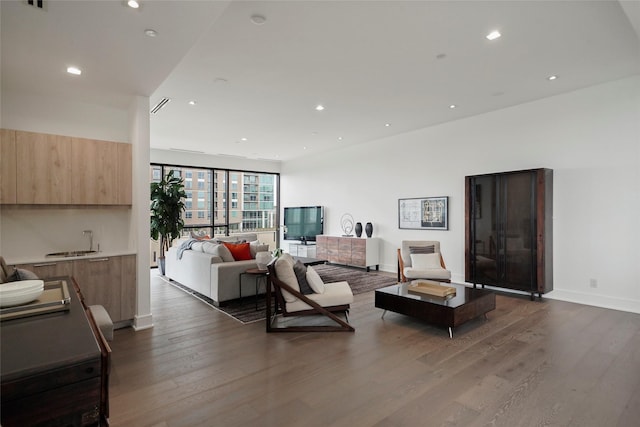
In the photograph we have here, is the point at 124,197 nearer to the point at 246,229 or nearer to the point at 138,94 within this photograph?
the point at 138,94

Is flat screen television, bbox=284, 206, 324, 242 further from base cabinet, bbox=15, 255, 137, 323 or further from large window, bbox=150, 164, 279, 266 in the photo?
base cabinet, bbox=15, 255, 137, 323

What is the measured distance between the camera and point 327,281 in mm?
6254

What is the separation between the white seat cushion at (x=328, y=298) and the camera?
3.65m

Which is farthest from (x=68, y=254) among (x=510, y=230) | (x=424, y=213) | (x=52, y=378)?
(x=510, y=230)

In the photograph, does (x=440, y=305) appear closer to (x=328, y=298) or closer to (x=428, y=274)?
(x=328, y=298)

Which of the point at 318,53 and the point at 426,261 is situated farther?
the point at 426,261

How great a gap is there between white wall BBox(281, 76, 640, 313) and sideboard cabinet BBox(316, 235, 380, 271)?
0.87 meters

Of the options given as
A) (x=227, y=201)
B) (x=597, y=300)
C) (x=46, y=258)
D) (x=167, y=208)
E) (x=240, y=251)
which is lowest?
(x=597, y=300)

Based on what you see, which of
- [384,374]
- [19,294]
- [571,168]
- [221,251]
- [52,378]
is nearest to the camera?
[52,378]

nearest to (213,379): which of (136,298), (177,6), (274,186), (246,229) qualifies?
(136,298)

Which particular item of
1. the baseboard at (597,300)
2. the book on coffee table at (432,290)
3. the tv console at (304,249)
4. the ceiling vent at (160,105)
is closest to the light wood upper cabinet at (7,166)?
the ceiling vent at (160,105)

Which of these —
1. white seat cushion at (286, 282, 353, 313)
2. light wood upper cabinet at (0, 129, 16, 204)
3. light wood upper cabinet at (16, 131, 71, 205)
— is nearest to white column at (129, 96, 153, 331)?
light wood upper cabinet at (16, 131, 71, 205)

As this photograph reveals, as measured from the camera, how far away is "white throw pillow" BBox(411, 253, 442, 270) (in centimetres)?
545

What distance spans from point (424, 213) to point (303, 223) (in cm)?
397
